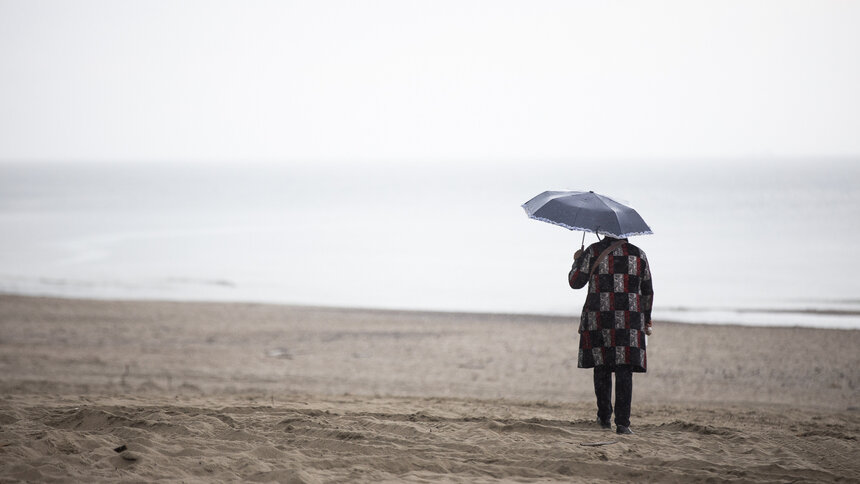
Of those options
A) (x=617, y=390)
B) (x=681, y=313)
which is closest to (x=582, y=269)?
(x=617, y=390)

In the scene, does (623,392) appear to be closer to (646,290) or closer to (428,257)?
(646,290)

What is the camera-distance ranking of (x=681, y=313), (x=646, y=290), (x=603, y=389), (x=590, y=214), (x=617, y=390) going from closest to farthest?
(x=590, y=214), (x=646, y=290), (x=617, y=390), (x=603, y=389), (x=681, y=313)

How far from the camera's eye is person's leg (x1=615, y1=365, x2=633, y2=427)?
5668mm

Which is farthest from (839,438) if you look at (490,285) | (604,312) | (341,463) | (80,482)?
(490,285)

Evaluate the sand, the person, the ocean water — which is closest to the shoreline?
the ocean water

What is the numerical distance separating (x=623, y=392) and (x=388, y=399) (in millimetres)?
3405

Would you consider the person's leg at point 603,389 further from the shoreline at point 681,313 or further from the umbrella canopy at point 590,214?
the shoreline at point 681,313

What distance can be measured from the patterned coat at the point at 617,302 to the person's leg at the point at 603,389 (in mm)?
157

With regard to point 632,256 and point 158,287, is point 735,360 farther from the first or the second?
point 158,287

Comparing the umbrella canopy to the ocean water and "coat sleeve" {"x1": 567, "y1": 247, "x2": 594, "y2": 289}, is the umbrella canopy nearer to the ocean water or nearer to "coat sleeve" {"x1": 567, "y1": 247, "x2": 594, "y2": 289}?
"coat sleeve" {"x1": 567, "y1": 247, "x2": 594, "y2": 289}

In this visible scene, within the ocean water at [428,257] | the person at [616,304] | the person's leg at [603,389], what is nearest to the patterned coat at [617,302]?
the person at [616,304]

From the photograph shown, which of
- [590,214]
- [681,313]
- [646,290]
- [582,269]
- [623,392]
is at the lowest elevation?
[623,392]

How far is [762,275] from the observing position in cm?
2584

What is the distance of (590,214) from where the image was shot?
550 centimetres
